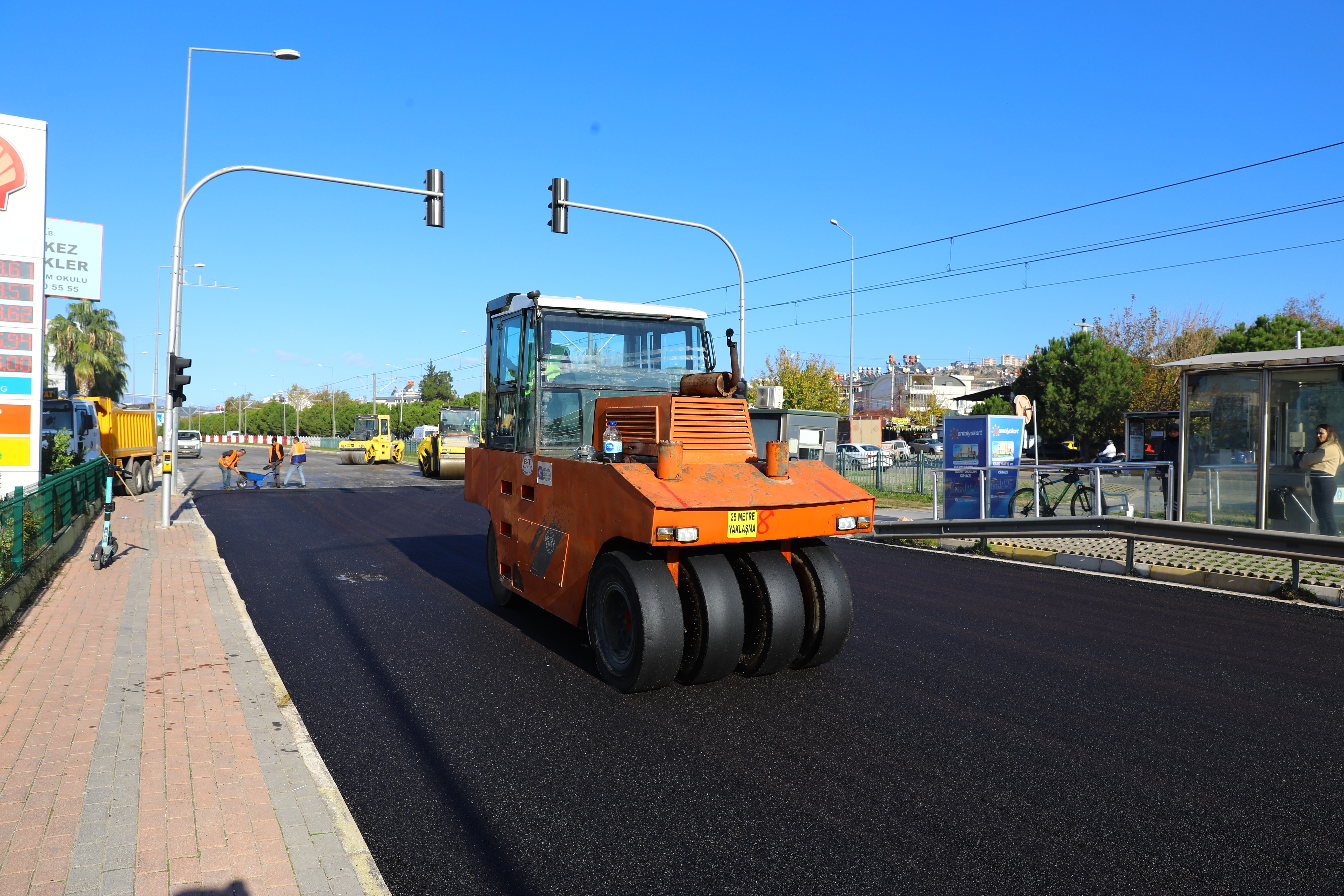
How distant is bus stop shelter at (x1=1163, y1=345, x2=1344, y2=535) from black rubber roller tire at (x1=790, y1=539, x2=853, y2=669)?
7.38 meters

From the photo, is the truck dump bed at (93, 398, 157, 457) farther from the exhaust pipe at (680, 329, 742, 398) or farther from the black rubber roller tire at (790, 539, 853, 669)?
the black rubber roller tire at (790, 539, 853, 669)

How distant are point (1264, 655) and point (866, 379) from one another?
130 metres

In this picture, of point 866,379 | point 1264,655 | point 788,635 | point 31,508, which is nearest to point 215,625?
point 31,508

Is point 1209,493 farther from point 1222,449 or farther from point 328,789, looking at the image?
point 328,789

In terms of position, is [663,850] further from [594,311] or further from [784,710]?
[594,311]

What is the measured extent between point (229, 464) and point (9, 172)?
1530 centimetres

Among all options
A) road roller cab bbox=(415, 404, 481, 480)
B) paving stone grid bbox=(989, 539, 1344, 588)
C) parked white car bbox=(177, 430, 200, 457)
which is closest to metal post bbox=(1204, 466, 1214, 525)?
paving stone grid bbox=(989, 539, 1344, 588)

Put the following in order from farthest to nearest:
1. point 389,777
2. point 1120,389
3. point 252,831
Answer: point 1120,389
point 389,777
point 252,831

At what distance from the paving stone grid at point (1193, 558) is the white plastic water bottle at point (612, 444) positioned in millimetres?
7665

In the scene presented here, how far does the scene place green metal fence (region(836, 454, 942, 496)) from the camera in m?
22.1

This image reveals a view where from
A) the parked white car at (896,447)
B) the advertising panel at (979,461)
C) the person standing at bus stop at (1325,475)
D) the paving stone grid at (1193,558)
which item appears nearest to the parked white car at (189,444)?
the parked white car at (896,447)

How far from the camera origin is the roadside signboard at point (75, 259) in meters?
31.6

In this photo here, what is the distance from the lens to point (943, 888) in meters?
3.45

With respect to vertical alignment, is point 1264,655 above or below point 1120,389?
below
